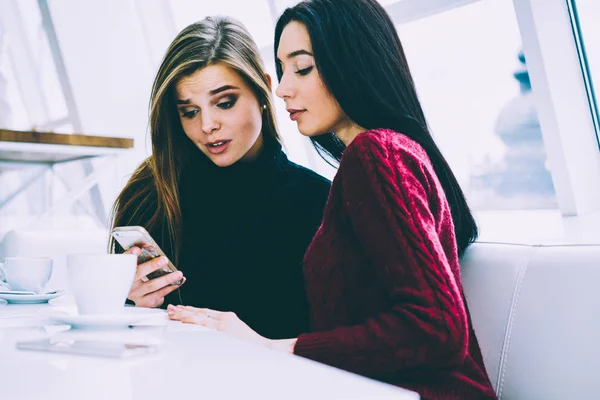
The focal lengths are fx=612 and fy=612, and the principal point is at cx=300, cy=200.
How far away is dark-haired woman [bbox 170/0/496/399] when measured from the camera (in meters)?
0.90

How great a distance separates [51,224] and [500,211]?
2925 millimetres

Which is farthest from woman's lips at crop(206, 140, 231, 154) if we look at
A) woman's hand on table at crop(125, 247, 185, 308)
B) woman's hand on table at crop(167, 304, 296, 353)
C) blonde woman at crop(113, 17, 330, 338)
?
woman's hand on table at crop(167, 304, 296, 353)

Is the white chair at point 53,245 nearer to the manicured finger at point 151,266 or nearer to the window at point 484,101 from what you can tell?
the manicured finger at point 151,266

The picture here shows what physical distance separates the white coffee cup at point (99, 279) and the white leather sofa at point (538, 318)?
0.69 metres

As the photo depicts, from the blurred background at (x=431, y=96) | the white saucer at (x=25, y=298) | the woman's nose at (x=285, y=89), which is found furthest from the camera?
the blurred background at (x=431, y=96)

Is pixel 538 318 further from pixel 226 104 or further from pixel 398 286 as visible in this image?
pixel 226 104

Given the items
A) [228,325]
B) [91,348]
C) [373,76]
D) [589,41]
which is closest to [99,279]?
[91,348]

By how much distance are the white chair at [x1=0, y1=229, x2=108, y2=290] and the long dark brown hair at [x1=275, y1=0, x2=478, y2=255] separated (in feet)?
4.41

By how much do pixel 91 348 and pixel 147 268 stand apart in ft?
2.22

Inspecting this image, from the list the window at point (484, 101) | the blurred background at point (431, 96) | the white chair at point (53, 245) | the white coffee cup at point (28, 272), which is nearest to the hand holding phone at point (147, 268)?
the white coffee cup at point (28, 272)

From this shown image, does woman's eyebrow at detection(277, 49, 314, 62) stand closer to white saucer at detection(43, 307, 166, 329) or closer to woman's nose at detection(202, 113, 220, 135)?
woman's nose at detection(202, 113, 220, 135)

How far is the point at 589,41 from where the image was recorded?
76.0 inches

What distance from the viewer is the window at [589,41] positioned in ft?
6.21

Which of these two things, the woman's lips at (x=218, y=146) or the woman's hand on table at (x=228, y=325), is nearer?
the woman's hand on table at (x=228, y=325)
